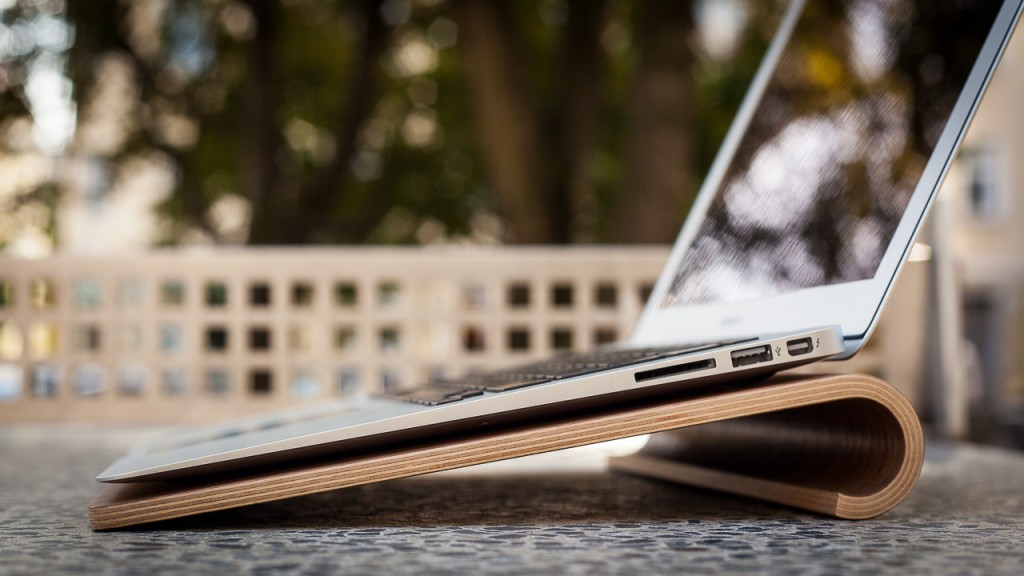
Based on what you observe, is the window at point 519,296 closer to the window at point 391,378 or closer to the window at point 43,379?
the window at point 391,378

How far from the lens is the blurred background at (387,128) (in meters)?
5.12

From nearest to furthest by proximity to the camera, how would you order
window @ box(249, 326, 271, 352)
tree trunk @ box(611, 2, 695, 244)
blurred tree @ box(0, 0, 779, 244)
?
tree trunk @ box(611, 2, 695, 244) → blurred tree @ box(0, 0, 779, 244) → window @ box(249, 326, 271, 352)

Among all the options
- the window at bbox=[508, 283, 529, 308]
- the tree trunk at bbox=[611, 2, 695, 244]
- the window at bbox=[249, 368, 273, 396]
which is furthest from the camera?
the window at bbox=[249, 368, 273, 396]

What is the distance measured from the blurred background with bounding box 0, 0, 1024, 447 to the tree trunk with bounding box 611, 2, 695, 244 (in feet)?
0.03

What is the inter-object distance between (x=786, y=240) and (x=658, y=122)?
337cm

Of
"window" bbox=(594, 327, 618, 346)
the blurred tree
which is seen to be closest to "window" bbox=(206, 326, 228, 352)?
the blurred tree

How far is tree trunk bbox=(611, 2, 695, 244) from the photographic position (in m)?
5.06

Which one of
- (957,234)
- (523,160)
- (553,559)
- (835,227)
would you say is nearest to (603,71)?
(523,160)

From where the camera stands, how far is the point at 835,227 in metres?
1.67

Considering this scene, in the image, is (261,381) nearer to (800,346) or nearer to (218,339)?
(218,339)

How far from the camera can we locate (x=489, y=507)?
1.75 meters

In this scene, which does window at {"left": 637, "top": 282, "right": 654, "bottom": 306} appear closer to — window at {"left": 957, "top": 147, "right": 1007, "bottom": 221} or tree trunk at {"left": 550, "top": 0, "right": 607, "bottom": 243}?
tree trunk at {"left": 550, "top": 0, "right": 607, "bottom": 243}

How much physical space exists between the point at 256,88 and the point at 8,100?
2062mm

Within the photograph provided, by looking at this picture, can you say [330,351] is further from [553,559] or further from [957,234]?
[957,234]
